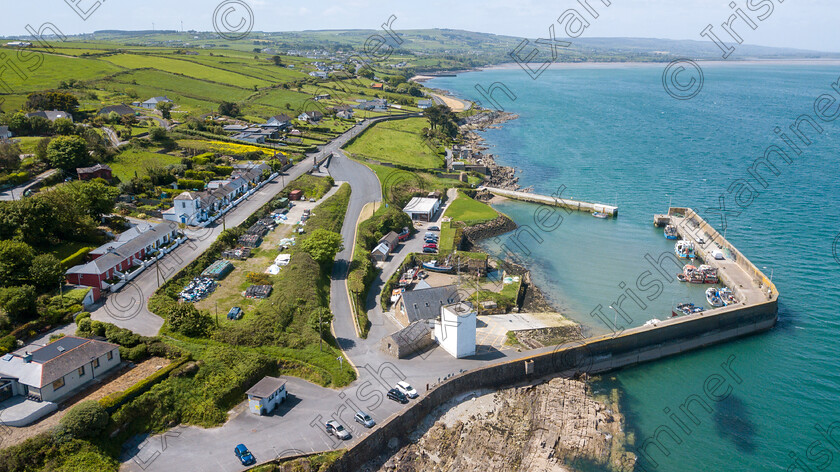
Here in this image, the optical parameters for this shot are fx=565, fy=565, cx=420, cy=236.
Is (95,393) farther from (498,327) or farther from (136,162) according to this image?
(136,162)

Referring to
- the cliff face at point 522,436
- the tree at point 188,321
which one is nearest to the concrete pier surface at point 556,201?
the cliff face at point 522,436

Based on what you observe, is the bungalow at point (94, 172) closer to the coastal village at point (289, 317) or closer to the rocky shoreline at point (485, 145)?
the coastal village at point (289, 317)

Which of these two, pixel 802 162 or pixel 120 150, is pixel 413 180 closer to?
pixel 120 150

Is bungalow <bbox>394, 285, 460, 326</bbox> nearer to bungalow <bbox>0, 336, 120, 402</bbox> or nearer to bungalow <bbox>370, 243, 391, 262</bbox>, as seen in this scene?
bungalow <bbox>370, 243, 391, 262</bbox>

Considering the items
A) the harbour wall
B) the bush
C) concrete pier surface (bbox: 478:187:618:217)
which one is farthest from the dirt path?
concrete pier surface (bbox: 478:187:618:217)

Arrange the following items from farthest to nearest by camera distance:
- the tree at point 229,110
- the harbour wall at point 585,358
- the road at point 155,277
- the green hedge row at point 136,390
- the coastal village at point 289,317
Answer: the tree at point 229,110 → the road at point 155,277 → the harbour wall at point 585,358 → the coastal village at point 289,317 → the green hedge row at point 136,390

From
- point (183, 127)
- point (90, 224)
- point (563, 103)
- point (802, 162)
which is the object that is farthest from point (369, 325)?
point (563, 103)
